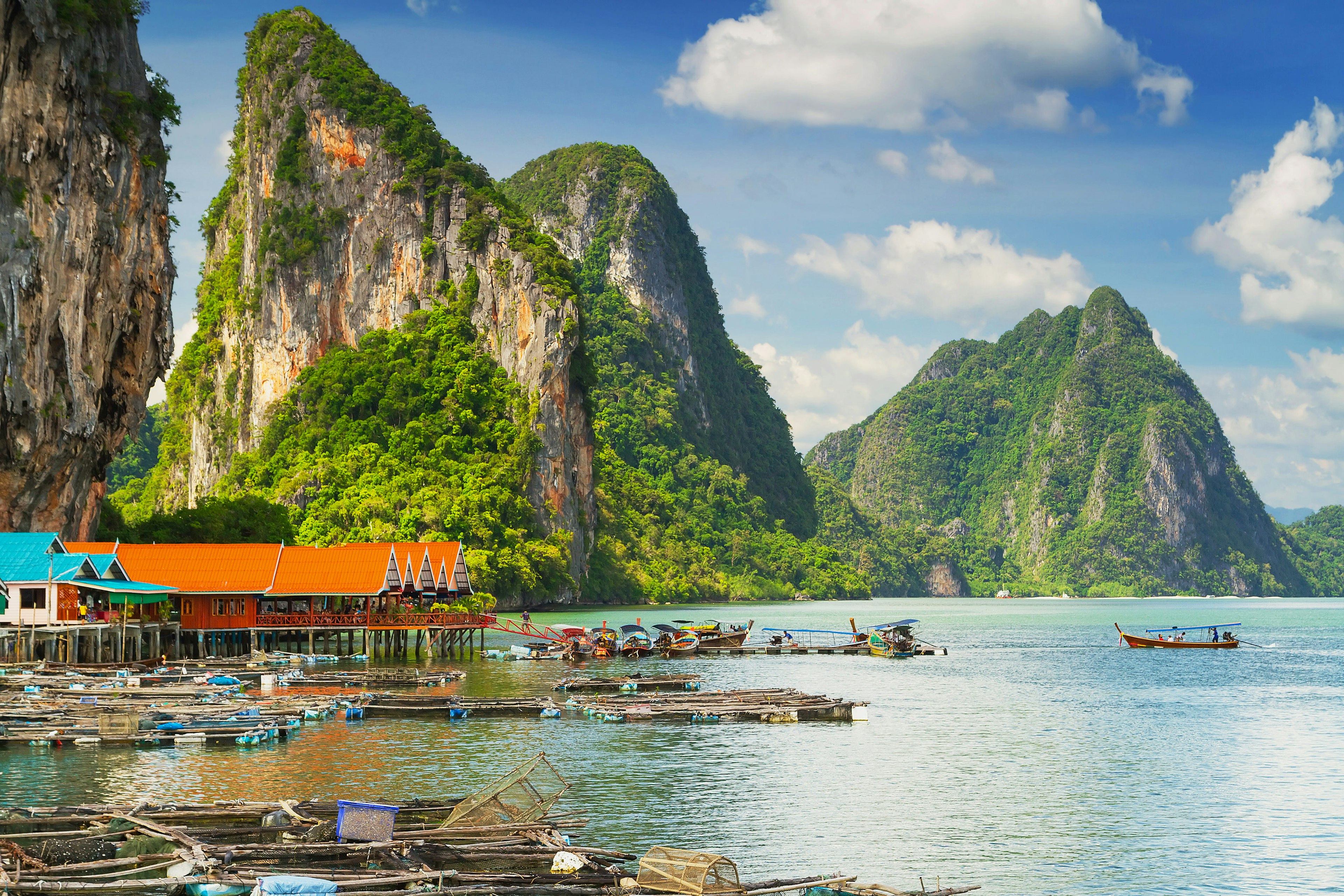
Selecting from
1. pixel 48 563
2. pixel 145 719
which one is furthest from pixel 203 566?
pixel 145 719

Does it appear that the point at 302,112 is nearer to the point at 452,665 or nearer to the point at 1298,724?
the point at 452,665

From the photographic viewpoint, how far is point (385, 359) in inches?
4914

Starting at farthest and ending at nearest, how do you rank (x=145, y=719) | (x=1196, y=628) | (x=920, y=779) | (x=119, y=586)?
1. (x=1196, y=628)
2. (x=119, y=586)
3. (x=145, y=719)
4. (x=920, y=779)

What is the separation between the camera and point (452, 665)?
60.9 m

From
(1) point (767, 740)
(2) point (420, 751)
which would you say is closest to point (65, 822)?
(2) point (420, 751)

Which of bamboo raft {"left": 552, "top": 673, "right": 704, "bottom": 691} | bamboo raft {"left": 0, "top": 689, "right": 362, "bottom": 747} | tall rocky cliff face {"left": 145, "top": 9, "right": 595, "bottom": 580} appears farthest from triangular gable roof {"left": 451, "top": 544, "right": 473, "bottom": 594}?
tall rocky cliff face {"left": 145, "top": 9, "right": 595, "bottom": 580}

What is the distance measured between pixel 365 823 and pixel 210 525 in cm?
5987

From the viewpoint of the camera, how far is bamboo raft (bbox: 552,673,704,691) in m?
46.6

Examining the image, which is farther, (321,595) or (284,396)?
(284,396)

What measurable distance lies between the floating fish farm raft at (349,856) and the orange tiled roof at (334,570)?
39.0 m

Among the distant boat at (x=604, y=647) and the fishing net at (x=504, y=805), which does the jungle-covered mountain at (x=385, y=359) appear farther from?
the fishing net at (x=504, y=805)

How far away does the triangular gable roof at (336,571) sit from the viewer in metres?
60.0

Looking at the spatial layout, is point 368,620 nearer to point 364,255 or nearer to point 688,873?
point 688,873

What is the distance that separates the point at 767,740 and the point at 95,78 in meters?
43.0
